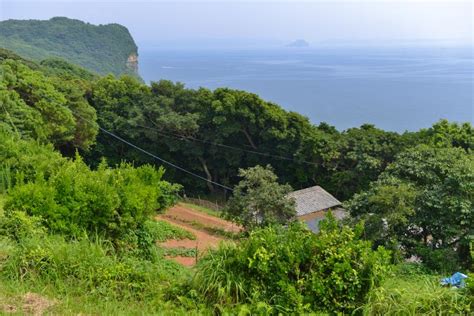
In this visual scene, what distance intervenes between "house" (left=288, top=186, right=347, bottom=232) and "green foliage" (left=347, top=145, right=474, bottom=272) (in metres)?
8.73

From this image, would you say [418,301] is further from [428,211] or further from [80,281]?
[428,211]

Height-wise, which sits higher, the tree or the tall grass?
the tall grass

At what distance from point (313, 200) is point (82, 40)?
98161 millimetres

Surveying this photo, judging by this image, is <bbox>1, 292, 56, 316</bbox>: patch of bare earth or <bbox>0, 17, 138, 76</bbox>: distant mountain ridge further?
<bbox>0, 17, 138, 76</bbox>: distant mountain ridge

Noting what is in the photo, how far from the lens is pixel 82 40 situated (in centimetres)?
10594

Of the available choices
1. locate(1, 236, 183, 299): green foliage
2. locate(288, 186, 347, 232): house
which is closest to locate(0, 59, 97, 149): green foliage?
locate(288, 186, 347, 232): house

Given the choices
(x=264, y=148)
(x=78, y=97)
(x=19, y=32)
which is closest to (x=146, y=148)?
(x=78, y=97)

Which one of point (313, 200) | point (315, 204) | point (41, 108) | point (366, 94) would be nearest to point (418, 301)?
point (315, 204)

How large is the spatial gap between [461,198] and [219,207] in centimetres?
1552

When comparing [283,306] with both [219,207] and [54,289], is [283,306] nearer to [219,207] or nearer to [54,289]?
[54,289]

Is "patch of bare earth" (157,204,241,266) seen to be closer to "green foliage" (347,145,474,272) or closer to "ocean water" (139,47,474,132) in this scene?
"green foliage" (347,145,474,272)

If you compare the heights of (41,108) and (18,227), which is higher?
(41,108)

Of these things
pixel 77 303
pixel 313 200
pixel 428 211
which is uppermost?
pixel 77 303

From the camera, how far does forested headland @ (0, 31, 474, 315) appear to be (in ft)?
12.0
